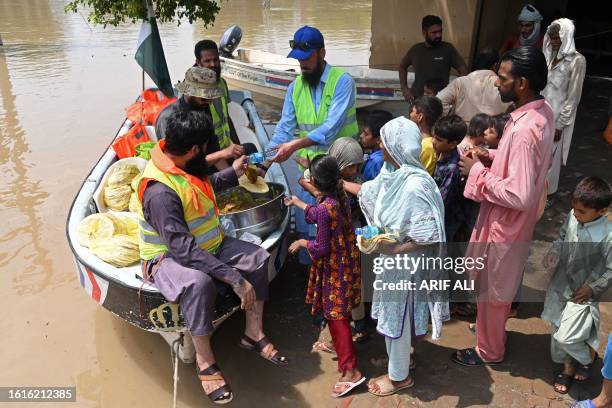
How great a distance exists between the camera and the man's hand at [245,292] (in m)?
2.74

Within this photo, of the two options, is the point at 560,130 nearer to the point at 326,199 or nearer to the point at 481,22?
the point at 326,199

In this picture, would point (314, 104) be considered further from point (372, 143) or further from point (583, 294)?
point (583, 294)

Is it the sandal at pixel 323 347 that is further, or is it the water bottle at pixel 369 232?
the sandal at pixel 323 347

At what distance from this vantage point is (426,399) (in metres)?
2.96

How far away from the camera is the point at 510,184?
2.53 meters

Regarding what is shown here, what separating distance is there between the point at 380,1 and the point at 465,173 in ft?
22.1

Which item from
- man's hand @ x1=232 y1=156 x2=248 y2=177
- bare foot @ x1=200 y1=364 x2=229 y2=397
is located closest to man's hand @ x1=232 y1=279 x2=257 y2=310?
bare foot @ x1=200 y1=364 x2=229 y2=397

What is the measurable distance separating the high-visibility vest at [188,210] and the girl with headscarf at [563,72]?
322 cm

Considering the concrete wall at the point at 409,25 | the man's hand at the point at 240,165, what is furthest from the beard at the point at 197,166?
the concrete wall at the point at 409,25

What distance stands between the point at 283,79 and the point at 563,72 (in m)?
5.69

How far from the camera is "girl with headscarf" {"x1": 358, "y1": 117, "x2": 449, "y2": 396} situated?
2520 mm

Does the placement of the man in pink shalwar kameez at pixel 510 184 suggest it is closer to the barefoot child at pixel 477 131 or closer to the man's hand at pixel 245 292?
the barefoot child at pixel 477 131

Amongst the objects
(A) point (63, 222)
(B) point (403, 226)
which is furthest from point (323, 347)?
(A) point (63, 222)

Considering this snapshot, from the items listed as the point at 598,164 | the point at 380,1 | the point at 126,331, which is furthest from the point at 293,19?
the point at 126,331
